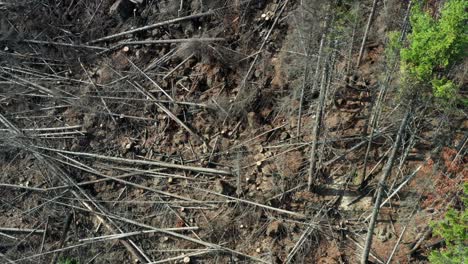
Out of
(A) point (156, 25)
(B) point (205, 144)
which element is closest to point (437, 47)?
(B) point (205, 144)

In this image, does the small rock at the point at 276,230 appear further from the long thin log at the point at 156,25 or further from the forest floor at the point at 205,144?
the long thin log at the point at 156,25

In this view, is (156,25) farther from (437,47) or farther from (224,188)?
(437,47)

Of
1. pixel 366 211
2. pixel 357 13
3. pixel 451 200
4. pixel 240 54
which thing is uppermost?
pixel 357 13

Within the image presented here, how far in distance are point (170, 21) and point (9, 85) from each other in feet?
15.8

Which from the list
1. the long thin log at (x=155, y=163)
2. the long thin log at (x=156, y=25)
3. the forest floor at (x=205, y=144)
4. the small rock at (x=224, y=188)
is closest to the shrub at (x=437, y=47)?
the forest floor at (x=205, y=144)

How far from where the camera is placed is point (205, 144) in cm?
1116

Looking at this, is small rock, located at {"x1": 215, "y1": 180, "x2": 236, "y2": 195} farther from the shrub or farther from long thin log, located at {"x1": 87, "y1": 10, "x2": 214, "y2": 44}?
the shrub

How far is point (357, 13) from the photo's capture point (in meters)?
9.53

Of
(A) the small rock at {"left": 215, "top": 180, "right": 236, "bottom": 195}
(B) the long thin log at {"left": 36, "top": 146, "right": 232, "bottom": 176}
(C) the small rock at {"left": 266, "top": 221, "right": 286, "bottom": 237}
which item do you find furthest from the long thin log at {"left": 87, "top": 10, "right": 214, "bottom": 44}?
(C) the small rock at {"left": 266, "top": 221, "right": 286, "bottom": 237}

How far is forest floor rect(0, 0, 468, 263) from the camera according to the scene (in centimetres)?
955

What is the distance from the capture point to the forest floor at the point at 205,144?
9555mm

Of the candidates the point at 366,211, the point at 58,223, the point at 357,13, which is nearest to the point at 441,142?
the point at 366,211

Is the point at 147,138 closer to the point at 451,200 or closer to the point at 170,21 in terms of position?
the point at 170,21

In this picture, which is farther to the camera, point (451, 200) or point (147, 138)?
point (147, 138)
